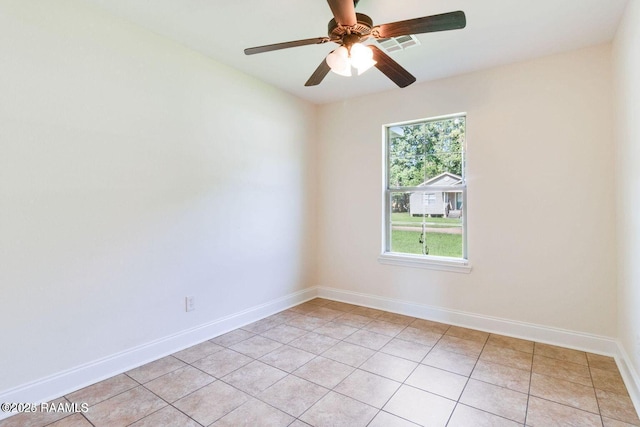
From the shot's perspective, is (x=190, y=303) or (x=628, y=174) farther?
(x=190, y=303)

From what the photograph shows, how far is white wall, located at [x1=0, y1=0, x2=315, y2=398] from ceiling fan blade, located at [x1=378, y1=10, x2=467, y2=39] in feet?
5.80

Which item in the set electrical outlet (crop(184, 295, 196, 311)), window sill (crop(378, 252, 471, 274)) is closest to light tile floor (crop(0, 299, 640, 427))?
electrical outlet (crop(184, 295, 196, 311))

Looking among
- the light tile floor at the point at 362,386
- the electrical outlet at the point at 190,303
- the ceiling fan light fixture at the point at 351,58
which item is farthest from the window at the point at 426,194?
the electrical outlet at the point at 190,303

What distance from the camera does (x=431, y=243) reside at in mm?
3389

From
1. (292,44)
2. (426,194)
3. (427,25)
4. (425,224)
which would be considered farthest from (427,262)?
(292,44)

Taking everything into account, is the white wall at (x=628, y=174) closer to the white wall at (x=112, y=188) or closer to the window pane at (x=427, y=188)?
the window pane at (x=427, y=188)

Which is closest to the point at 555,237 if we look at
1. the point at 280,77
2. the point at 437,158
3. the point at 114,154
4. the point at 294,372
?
the point at 437,158

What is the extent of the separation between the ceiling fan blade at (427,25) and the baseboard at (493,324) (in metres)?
2.59

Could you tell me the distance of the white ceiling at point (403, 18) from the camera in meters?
2.06

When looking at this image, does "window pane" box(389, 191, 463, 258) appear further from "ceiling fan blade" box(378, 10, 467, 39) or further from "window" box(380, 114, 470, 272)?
"ceiling fan blade" box(378, 10, 467, 39)

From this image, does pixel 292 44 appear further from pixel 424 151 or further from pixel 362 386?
pixel 362 386

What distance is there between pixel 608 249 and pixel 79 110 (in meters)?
4.03

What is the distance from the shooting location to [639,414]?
177 cm

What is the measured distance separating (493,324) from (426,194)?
1.42 metres
